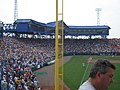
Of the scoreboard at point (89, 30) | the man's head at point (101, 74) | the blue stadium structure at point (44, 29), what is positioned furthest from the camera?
the scoreboard at point (89, 30)

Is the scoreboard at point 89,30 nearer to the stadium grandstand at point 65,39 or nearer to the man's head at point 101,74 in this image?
the stadium grandstand at point 65,39

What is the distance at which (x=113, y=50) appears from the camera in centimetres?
6469

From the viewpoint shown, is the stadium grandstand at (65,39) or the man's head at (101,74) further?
the stadium grandstand at (65,39)

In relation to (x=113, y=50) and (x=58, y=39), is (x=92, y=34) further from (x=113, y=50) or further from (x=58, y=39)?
(x=58, y=39)

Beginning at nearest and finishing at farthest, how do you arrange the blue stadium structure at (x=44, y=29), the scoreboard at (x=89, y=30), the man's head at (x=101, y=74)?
the man's head at (x=101, y=74), the blue stadium structure at (x=44, y=29), the scoreboard at (x=89, y=30)

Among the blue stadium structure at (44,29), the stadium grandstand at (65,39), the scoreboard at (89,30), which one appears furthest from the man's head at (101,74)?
the scoreboard at (89,30)

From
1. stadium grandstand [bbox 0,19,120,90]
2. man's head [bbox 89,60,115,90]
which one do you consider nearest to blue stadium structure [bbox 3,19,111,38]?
stadium grandstand [bbox 0,19,120,90]

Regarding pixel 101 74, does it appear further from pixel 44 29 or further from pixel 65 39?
pixel 65 39

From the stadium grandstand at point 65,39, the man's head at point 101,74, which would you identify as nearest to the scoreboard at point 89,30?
the stadium grandstand at point 65,39

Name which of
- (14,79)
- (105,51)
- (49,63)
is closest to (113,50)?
(105,51)

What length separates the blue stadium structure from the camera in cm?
4991

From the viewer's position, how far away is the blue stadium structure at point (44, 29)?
49906mm

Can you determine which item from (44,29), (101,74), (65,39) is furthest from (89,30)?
(101,74)

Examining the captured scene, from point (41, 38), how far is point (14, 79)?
47733 millimetres
